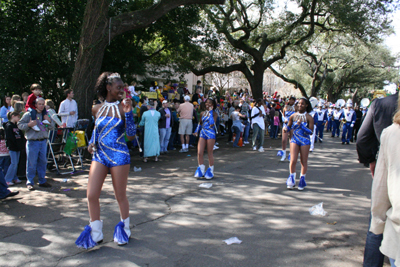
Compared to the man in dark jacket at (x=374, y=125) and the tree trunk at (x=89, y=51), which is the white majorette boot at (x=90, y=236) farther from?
the tree trunk at (x=89, y=51)

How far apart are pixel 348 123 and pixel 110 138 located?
1450 centimetres

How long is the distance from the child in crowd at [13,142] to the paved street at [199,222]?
41 centimetres

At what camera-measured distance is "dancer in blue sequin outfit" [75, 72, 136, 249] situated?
373cm

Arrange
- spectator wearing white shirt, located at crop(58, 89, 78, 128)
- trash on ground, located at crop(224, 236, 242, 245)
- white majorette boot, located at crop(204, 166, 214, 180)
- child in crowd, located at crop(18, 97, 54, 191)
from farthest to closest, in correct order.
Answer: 1. spectator wearing white shirt, located at crop(58, 89, 78, 128)
2. white majorette boot, located at crop(204, 166, 214, 180)
3. child in crowd, located at crop(18, 97, 54, 191)
4. trash on ground, located at crop(224, 236, 242, 245)

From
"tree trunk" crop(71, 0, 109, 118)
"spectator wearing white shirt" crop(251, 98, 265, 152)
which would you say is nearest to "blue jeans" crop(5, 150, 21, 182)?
"tree trunk" crop(71, 0, 109, 118)

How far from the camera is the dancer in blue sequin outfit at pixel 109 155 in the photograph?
12.2ft

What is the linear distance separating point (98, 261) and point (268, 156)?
8.33m

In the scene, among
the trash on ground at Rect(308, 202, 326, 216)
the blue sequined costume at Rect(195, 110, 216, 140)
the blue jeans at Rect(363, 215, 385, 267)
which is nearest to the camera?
the blue jeans at Rect(363, 215, 385, 267)

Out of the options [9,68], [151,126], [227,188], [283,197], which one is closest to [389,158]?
[283,197]

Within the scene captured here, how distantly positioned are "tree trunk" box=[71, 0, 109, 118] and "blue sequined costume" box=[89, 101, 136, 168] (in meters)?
6.66

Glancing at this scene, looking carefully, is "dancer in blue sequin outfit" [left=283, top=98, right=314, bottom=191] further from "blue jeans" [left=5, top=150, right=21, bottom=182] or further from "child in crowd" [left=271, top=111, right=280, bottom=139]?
"child in crowd" [left=271, top=111, right=280, bottom=139]

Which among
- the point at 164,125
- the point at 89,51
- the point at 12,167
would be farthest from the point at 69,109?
the point at 164,125

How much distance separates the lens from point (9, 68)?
39.9ft

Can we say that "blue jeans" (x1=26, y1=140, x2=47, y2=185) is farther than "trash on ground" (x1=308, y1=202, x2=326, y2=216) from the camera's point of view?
Yes
